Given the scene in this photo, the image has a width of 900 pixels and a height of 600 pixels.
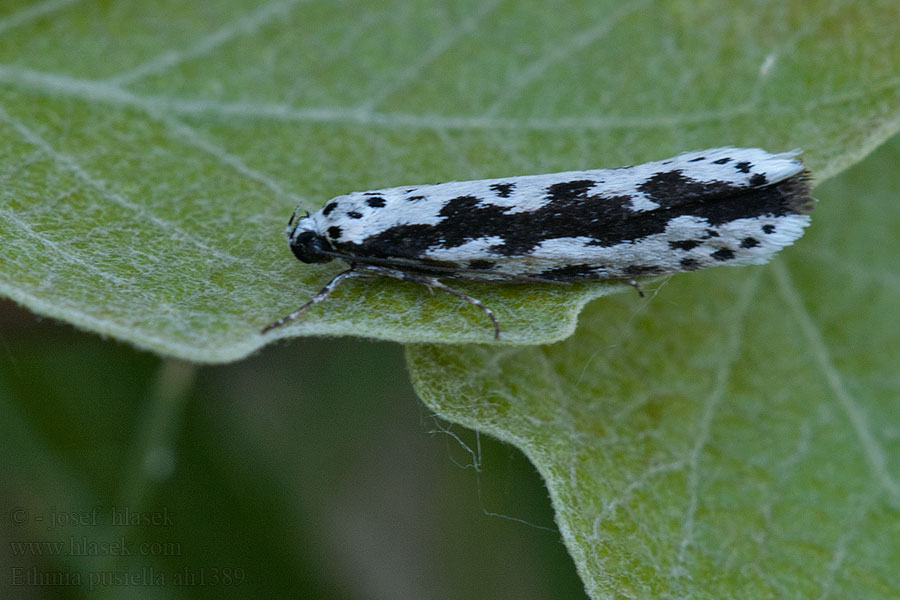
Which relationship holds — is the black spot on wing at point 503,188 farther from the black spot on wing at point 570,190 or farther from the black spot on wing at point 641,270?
the black spot on wing at point 641,270

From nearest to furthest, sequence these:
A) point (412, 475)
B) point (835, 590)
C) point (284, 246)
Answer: point (835, 590), point (284, 246), point (412, 475)

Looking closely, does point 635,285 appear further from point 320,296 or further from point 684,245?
point 320,296

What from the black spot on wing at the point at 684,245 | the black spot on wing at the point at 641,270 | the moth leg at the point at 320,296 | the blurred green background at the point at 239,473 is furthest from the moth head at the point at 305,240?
the black spot on wing at the point at 684,245

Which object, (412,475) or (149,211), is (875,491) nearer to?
(412,475)

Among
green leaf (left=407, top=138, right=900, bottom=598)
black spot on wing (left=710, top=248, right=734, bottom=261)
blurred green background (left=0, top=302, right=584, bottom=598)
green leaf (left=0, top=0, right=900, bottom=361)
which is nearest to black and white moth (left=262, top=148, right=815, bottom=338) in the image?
black spot on wing (left=710, top=248, right=734, bottom=261)

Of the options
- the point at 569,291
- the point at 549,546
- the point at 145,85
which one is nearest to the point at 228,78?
the point at 145,85

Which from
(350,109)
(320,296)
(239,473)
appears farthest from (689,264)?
(239,473)

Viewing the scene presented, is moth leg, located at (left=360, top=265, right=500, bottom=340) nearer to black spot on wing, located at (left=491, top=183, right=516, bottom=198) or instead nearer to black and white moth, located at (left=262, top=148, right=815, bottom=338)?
black and white moth, located at (left=262, top=148, right=815, bottom=338)
